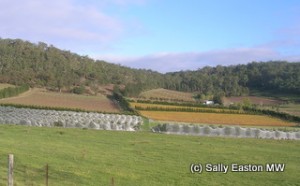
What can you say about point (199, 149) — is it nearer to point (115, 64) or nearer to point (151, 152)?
point (151, 152)

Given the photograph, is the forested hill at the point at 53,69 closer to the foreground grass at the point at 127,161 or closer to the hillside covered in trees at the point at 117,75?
the hillside covered in trees at the point at 117,75

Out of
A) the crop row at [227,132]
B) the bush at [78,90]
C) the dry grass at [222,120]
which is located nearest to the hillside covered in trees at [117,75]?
the bush at [78,90]

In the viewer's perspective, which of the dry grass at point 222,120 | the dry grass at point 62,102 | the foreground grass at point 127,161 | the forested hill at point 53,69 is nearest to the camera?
the foreground grass at point 127,161

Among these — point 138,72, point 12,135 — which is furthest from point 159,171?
point 138,72

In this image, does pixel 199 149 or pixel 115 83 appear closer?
pixel 199 149

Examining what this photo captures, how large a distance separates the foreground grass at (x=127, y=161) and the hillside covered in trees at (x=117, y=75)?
296 ft

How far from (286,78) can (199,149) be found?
127 meters

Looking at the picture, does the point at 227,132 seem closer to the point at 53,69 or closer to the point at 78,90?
the point at 78,90

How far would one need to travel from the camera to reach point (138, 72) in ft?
571

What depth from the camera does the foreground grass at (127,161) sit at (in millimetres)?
13648

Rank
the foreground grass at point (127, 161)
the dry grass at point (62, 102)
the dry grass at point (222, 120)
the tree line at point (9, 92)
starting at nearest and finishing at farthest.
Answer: the foreground grass at point (127, 161), the dry grass at point (222, 120), the dry grass at point (62, 102), the tree line at point (9, 92)

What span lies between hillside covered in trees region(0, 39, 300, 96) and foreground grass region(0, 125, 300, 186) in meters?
90.3

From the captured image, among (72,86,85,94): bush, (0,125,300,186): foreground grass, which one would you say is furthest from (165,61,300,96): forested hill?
(0,125,300,186): foreground grass

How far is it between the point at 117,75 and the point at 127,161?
131547mm
